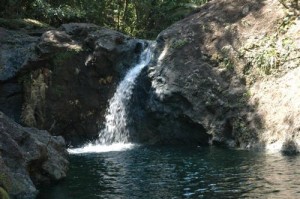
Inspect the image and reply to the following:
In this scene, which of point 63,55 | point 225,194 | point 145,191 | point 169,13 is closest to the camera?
point 225,194

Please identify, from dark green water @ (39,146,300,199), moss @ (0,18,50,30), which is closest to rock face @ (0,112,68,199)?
dark green water @ (39,146,300,199)

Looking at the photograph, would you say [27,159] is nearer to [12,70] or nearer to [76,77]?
[12,70]

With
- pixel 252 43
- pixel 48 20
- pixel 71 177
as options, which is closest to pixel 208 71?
pixel 252 43

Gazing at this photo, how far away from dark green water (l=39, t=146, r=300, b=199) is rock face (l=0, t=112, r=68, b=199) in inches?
21.4

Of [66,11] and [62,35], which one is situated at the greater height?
[66,11]

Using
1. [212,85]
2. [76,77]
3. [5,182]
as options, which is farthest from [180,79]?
[5,182]

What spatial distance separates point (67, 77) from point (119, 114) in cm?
386

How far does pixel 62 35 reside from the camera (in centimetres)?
2683

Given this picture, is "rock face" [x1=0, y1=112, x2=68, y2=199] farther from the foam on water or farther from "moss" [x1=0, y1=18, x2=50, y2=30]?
"moss" [x1=0, y1=18, x2=50, y2=30]

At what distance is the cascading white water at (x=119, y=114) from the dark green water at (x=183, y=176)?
19.5 feet

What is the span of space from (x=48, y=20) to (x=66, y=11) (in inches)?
75.5

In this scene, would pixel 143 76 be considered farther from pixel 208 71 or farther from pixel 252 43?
pixel 252 43

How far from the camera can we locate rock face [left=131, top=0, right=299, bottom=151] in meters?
21.9

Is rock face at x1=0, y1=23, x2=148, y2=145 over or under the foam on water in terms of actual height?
over
